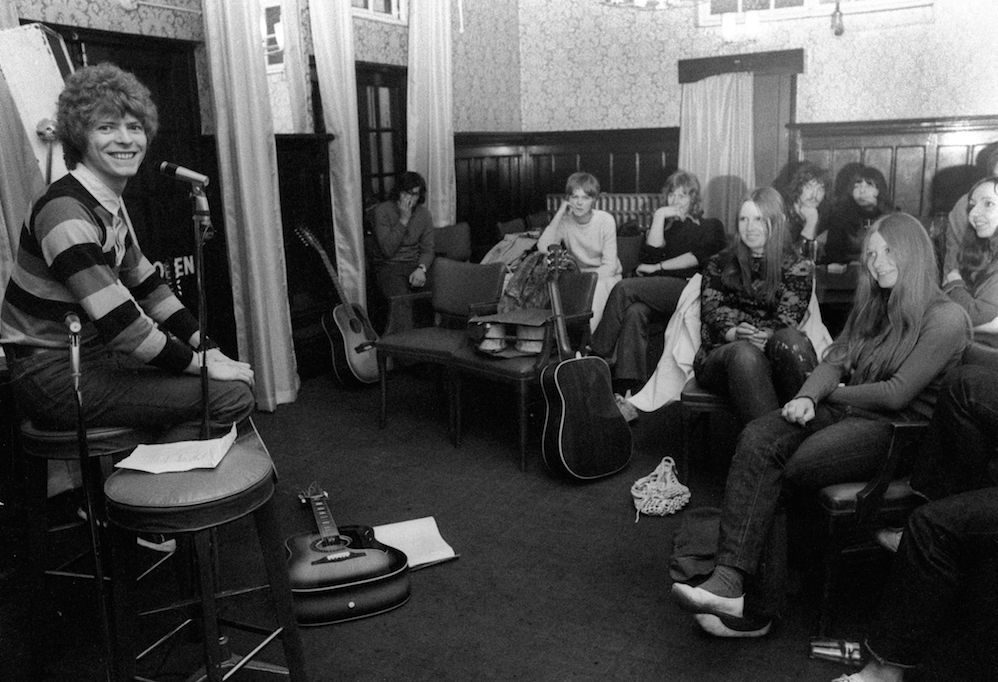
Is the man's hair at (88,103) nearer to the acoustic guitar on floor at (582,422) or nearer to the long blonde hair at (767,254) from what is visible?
the acoustic guitar on floor at (582,422)

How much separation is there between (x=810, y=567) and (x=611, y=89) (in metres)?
5.30

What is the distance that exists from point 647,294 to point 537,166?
324 centimetres

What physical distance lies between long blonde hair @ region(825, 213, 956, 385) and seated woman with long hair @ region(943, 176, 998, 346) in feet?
2.07

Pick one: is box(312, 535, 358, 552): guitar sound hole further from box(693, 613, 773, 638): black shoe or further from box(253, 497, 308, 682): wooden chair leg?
box(693, 613, 773, 638): black shoe

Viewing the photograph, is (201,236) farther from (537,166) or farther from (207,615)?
(537,166)

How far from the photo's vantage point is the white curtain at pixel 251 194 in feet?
13.5

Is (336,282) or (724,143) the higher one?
(724,143)

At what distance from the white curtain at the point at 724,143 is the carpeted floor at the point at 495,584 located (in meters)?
2.94

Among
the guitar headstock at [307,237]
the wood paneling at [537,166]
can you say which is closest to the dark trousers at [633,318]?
the guitar headstock at [307,237]

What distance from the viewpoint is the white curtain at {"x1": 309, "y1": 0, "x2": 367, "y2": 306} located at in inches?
194

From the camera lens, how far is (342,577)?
246cm

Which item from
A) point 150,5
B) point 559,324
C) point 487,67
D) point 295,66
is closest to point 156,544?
point 559,324

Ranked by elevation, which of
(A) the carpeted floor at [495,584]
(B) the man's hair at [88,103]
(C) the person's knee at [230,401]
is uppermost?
(B) the man's hair at [88,103]

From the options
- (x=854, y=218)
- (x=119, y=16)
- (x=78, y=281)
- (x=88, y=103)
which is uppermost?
(x=119, y=16)
